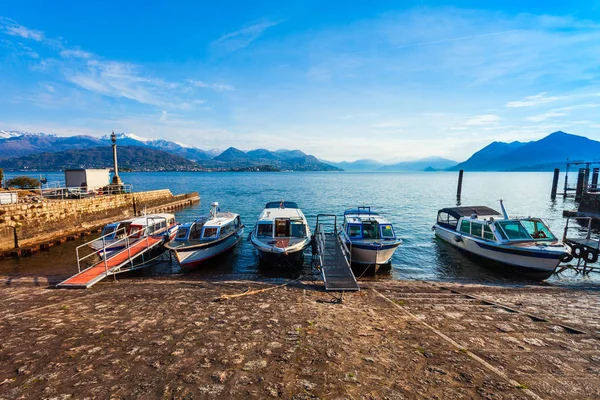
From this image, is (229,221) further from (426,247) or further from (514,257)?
(514,257)

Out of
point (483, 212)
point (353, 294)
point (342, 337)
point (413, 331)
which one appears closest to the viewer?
point (342, 337)

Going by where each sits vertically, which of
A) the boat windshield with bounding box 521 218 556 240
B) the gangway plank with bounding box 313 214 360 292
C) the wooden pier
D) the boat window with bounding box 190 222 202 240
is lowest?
the wooden pier

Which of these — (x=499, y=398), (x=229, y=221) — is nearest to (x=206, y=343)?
(x=499, y=398)

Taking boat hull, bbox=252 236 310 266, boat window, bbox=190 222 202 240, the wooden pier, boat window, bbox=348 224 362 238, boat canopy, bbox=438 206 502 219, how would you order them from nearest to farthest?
the wooden pier, boat hull, bbox=252 236 310 266, boat window, bbox=348 224 362 238, boat window, bbox=190 222 202 240, boat canopy, bbox=438 206 502 219

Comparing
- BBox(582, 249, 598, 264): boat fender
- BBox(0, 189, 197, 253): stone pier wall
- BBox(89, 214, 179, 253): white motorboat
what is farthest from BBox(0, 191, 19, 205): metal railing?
BBox(582, 249, 598, 264): boat fender

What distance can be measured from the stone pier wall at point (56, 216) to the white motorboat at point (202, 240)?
9.74 meters

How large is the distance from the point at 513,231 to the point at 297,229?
14.9m

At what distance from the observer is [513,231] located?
61.8 feet

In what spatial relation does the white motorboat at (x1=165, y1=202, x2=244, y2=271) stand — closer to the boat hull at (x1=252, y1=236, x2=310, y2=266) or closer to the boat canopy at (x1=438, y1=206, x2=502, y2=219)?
the boat hull at (x1=252, y1=236, x2=310, y2=266)

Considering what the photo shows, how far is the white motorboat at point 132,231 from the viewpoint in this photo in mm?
18391

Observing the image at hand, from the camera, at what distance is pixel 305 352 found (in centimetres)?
690

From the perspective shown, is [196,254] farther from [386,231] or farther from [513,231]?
[513,231]

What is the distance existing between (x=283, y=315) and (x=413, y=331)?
4.12m

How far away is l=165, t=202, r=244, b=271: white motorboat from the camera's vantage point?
1784cm
